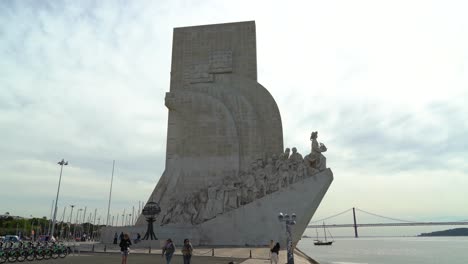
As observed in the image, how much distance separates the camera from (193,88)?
21609 mm

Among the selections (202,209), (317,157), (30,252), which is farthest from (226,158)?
(30,252)

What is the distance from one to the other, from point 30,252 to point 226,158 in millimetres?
11393

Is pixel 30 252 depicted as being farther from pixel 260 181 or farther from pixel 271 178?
pixel 271 178

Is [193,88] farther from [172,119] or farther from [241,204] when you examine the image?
[241,204]

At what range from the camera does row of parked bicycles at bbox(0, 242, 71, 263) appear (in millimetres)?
9008

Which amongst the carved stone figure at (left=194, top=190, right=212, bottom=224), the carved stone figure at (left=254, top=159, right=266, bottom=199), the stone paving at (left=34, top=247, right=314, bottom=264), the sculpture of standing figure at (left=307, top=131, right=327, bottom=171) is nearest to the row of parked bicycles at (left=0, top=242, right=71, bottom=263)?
the stone paving at (left=34, top=247, right=314, bottom=264)

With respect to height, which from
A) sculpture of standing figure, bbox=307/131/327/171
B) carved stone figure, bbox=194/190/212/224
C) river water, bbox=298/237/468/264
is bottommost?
river water, bbox=298/237/468/264

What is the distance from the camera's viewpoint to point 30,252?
9.52m

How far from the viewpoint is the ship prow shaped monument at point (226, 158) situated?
1563 centimetres

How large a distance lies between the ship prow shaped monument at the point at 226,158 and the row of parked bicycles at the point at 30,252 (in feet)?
19.4

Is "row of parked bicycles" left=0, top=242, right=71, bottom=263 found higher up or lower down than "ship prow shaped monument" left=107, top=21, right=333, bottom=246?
lower down

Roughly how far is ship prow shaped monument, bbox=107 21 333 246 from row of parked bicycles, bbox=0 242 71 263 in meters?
5.91

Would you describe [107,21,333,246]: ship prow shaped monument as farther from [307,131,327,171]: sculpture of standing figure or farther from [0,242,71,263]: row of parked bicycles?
[0,242,71,263]: row of parked bicycles

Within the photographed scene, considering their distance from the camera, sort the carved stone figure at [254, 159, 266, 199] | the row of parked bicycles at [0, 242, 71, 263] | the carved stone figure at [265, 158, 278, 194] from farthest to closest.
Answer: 1. the carved stone figure at [254, 159, 266, 199]
2. the carved stone figure at [265, 158, 278, 194]
3. the row of parked bicycles at [0, 242, 71, 263]
